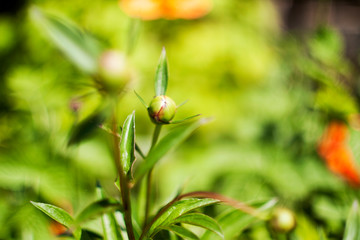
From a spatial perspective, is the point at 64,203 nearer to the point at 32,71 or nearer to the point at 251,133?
the point at 251,133

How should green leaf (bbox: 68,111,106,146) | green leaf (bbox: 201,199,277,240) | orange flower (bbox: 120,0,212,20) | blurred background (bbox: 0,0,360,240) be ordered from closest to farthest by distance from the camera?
1. green leaf (bbox: 68,111,106,146)
2. green leaf (bbox: 201,199,277,240)
3. blurred background (bbox: 0,0,360,240)
4. orange flower (bbox: 120,0,212,20)

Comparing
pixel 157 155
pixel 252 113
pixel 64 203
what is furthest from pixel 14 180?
pixel 252 113

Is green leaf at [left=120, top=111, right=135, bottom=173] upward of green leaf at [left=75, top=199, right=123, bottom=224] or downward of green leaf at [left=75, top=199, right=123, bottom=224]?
upward

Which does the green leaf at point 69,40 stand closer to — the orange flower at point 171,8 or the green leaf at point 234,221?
the green leaf at point 234,221

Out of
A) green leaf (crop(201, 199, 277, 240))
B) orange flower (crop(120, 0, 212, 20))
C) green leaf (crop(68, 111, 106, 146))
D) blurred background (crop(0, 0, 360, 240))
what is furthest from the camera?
orange flower (crop(120, 0, 212, 20))

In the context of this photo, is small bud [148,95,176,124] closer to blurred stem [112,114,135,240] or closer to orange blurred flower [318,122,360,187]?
blurred stem [112,114,135,240]

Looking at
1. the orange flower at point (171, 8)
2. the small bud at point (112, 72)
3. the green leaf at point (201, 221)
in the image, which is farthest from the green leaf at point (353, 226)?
the orange flower at point (171, 8)

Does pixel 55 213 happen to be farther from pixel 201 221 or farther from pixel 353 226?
pixel 353 226

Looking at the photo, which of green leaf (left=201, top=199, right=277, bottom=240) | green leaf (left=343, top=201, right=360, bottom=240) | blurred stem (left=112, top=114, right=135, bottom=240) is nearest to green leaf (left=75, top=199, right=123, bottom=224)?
blurred stem (left=112, top=114, right=135, bottom=240)
